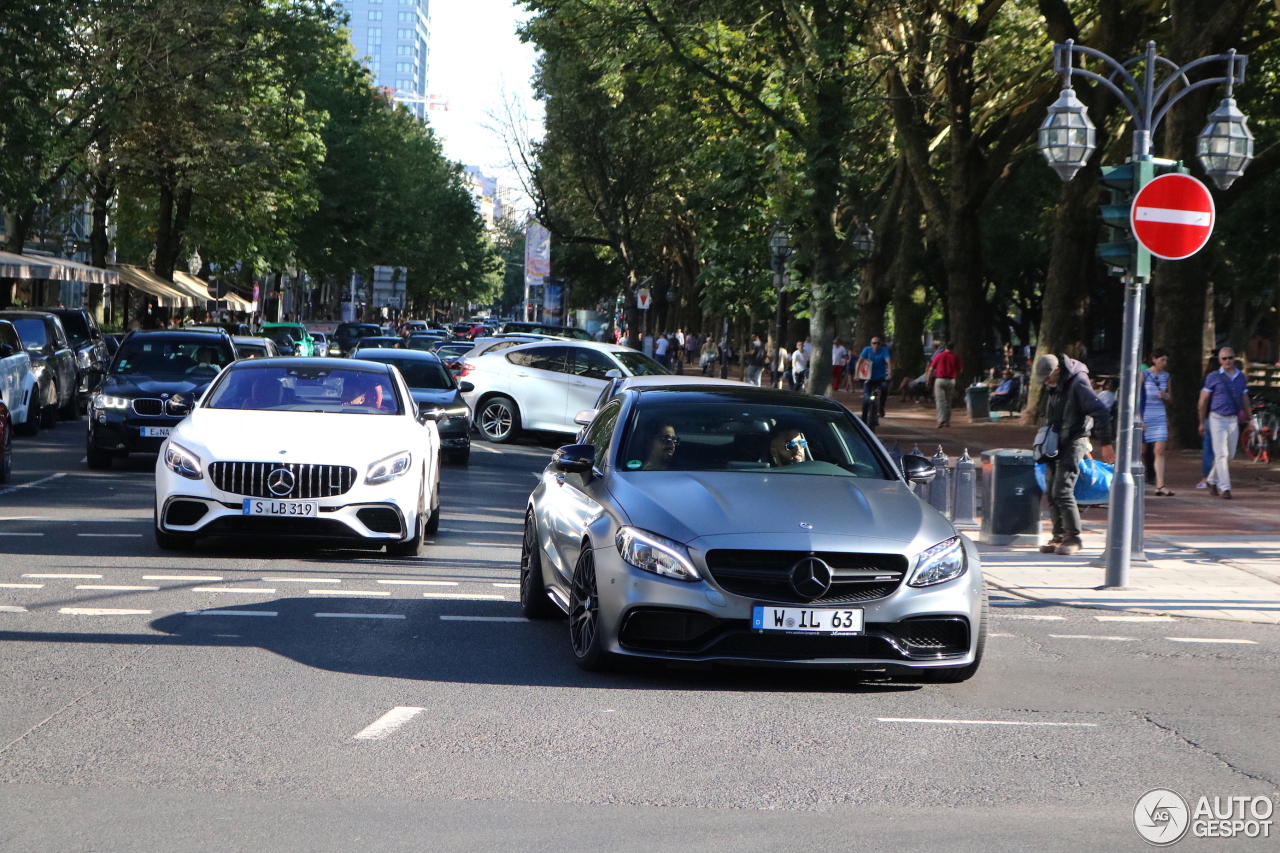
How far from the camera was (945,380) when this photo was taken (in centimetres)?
3291

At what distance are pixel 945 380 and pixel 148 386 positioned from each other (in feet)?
60.5

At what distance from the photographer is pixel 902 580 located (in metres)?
7.41

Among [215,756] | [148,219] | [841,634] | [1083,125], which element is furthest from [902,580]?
[148,219]

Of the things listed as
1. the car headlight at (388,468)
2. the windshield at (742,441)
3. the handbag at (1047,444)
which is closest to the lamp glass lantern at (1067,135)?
the handbag at (1047,444)

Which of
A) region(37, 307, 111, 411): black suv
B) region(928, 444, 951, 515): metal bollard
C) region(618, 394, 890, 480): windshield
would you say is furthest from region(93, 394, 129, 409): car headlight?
region(618, 394, 890, 480): windshield

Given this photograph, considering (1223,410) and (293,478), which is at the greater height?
(1223,410)

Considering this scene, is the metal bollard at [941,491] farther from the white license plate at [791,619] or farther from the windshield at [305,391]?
the white license plate at [791,619]

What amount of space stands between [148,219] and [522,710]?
192 feet

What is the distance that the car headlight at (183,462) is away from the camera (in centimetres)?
1122

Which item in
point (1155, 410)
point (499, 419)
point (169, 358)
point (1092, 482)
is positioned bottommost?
point (499, 419)

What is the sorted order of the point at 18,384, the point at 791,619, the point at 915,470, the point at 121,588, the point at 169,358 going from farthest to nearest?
the point at 18,384
the point at 169,358
the point at 121,588
the point at 915,470
the point at 791,619

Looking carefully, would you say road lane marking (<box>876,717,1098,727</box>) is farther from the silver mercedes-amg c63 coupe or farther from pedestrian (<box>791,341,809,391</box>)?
pedestrian (<box>791,341,809,391</box>)

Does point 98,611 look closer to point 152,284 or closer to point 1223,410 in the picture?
point 1223,410

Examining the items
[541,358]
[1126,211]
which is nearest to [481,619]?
[1126,211]
